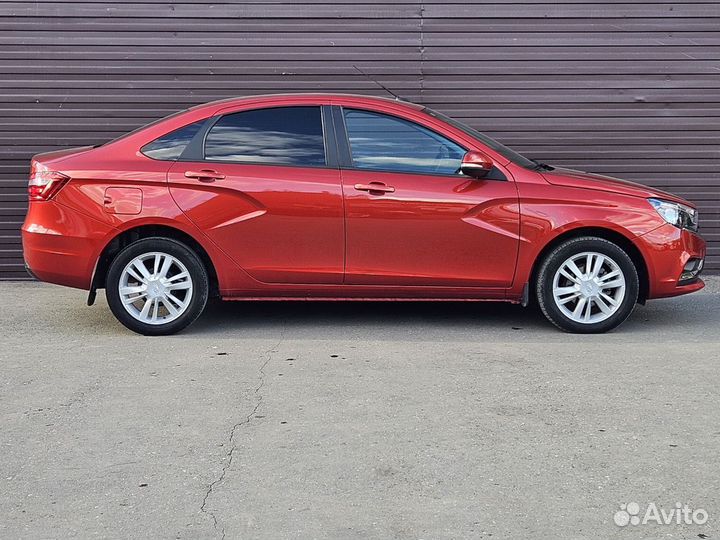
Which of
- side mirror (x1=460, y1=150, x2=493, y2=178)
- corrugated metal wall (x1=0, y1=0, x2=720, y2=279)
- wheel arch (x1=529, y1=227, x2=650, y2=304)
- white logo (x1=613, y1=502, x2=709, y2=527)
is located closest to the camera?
white logo (x1=613, y1=502, x2=709, y2=527)

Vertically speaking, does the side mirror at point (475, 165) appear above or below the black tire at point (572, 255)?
above

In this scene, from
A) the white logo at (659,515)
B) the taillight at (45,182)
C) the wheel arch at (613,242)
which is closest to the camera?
the white logo at (659,515)

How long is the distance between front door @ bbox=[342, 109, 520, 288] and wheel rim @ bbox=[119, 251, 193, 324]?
3.55 feet

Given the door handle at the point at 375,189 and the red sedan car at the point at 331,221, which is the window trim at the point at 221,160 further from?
the door handle at the point at 375,189

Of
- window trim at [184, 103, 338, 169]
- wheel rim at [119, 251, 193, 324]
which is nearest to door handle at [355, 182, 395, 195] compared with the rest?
window trim at [184, 103, 338, 169]

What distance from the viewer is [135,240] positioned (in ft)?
23.9

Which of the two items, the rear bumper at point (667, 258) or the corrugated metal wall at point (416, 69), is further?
the corrugated metal wall at point (416, 69)

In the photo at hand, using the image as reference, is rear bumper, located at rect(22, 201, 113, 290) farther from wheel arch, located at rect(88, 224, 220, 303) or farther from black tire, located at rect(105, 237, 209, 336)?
black tire, located at rect(105, 237, 209, 336)

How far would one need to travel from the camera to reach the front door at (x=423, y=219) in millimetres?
7148

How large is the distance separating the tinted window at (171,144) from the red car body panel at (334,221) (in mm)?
43

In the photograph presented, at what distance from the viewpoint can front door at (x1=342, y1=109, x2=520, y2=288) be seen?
7.15 metres

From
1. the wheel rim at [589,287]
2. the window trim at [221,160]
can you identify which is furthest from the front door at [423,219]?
the wheel rim at [589,287]

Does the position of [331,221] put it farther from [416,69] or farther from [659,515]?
[659,515]

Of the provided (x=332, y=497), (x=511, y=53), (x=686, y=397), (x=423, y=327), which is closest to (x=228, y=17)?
(x=511, y=53)
